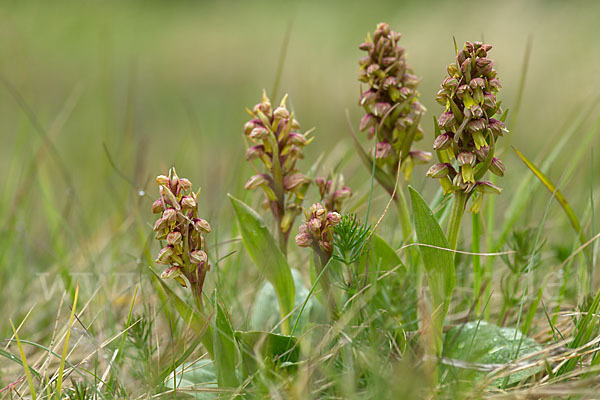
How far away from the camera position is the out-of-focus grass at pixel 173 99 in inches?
139

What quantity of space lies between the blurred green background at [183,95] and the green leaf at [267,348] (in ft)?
3.71

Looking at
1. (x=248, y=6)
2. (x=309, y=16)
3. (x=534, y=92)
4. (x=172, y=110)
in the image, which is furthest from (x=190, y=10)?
(x=534, y=92)

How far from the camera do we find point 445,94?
6.00 ft

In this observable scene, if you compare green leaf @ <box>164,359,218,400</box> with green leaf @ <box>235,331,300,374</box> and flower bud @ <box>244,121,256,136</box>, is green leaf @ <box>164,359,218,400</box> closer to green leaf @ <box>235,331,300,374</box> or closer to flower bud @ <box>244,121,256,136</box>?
green leaf @ <box>235,331,300,374</box>

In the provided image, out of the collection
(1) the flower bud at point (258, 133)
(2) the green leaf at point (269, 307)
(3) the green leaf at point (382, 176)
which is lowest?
(2) the green leaf at point (269, 307)

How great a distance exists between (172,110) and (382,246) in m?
8.26

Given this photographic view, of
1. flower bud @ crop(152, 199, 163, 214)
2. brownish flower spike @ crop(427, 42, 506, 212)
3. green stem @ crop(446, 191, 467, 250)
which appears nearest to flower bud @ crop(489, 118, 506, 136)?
brownish flower spike @ crop(427, 42, 506, 212)

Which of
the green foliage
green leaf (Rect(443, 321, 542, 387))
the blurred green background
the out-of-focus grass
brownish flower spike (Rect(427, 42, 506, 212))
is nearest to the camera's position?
brownish flower spike (Rect(427, 42, 506, 212))

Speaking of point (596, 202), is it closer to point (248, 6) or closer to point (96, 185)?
point (96, 185)

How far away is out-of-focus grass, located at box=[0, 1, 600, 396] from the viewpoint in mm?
3541

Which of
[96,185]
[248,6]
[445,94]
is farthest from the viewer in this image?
[248,6]

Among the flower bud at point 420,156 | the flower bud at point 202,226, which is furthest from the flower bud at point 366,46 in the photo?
the flower bud at point 202,226

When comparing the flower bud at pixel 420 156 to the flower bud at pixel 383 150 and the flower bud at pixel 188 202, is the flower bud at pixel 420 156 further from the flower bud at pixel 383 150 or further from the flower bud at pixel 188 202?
the flower bud at pixel 188 202

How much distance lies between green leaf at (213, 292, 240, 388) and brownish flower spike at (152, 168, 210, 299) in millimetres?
161
